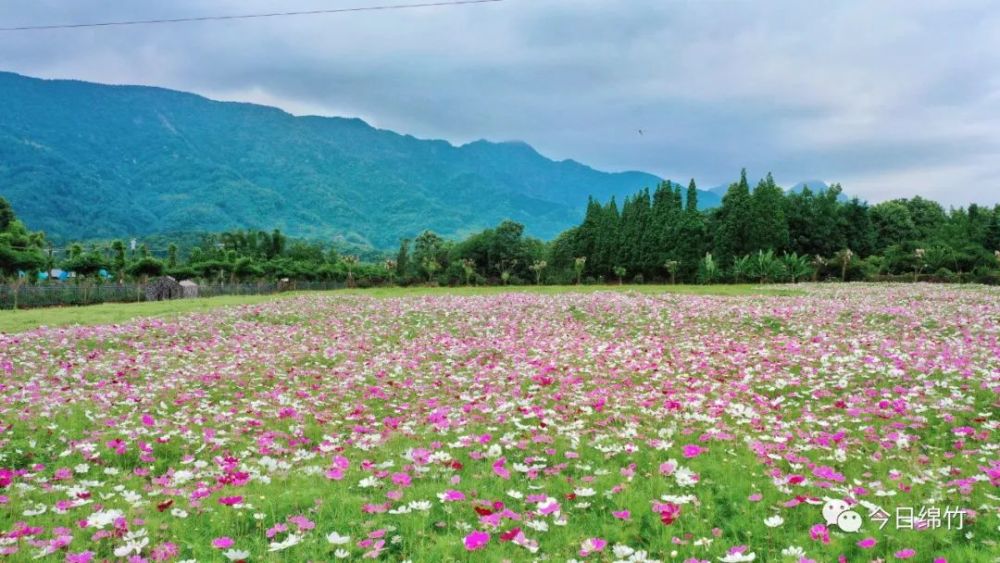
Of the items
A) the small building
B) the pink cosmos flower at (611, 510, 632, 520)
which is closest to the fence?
the small building

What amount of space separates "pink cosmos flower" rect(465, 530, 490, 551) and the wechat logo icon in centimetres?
271

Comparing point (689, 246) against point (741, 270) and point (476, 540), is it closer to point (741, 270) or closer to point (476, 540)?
point (741, 270)

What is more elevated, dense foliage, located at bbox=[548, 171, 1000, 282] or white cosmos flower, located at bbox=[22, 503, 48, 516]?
dense foliage, located at bbox=[548, 171, 1000, 282]

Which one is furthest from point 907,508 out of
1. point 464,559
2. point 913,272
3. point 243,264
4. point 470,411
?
point 243,264

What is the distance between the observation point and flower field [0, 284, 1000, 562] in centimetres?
465

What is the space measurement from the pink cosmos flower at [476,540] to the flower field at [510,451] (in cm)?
1

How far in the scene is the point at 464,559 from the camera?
14.2ft

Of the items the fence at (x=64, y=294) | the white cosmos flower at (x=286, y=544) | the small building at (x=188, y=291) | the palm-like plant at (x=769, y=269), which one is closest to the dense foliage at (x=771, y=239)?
the palm-like plant at (x=769, y=269)

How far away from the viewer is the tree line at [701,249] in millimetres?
54469

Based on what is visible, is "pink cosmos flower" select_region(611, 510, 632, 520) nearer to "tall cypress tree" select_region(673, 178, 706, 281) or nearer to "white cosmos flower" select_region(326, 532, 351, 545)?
"white cosmos flower" select_region(326, 532, 351, 545)

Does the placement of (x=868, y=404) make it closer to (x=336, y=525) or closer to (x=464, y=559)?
(x=464, y=559)

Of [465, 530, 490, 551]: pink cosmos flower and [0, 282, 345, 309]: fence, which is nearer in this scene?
[465, 530, 490, 551]: pink cosmos flower

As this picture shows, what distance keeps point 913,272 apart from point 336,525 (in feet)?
205

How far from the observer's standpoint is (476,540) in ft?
14.3
